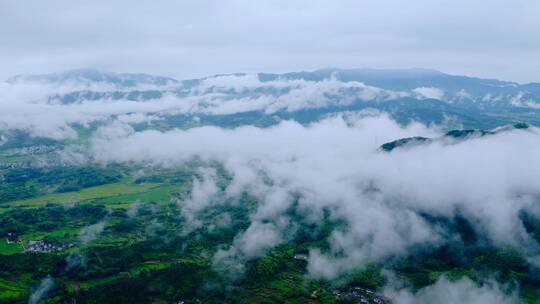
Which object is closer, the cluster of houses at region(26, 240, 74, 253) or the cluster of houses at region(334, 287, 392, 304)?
the cluster of houses at region(334, 287, 392, 304)

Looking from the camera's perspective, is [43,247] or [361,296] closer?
[361,296]

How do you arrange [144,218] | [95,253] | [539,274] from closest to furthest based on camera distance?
[539,274] < [95,253] < [144,218]

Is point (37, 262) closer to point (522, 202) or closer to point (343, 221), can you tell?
point (343, 221)

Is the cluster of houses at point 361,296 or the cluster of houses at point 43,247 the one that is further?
the cluster of houses at point 43,247

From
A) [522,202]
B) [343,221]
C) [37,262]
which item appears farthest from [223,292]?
[522,202]

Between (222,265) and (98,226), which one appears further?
(98,226)

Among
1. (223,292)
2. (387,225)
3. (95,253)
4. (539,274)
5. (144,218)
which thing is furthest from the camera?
(144,218)

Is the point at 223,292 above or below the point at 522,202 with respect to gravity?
below

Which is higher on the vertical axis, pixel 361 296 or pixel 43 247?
pixel 43 247
